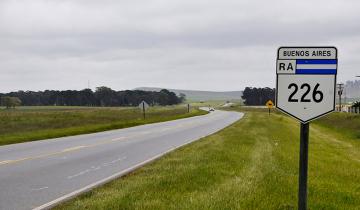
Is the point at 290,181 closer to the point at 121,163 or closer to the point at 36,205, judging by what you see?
the point at 36,205

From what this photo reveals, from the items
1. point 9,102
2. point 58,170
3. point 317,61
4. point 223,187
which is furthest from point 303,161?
point 9,102

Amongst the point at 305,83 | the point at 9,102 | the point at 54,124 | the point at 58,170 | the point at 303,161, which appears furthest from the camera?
the point at 9,102

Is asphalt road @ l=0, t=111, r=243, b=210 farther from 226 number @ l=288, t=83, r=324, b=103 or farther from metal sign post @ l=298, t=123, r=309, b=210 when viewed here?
226 number @ l=288, t=83, r=324, b=103

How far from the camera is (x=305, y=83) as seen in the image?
591 cm

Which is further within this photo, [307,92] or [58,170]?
[58,170]

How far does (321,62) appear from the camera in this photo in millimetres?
5934

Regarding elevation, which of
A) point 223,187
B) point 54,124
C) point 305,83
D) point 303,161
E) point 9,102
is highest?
point 305,83

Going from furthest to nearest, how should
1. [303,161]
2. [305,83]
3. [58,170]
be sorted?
[58,170] < [303,161] < [305,83]

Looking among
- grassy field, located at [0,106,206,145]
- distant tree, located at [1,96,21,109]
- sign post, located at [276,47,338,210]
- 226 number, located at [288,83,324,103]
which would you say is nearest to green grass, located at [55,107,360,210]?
sign post, located at [276,47,338,210]

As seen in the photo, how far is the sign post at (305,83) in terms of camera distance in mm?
5902

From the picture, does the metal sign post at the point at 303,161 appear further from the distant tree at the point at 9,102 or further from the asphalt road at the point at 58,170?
the distant tree at the point at 9,102

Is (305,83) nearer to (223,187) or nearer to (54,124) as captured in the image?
(223,187)

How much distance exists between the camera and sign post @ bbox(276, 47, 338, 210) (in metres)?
5.90

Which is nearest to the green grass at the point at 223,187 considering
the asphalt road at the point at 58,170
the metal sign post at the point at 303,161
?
the asphalt road at the point at 58,170
